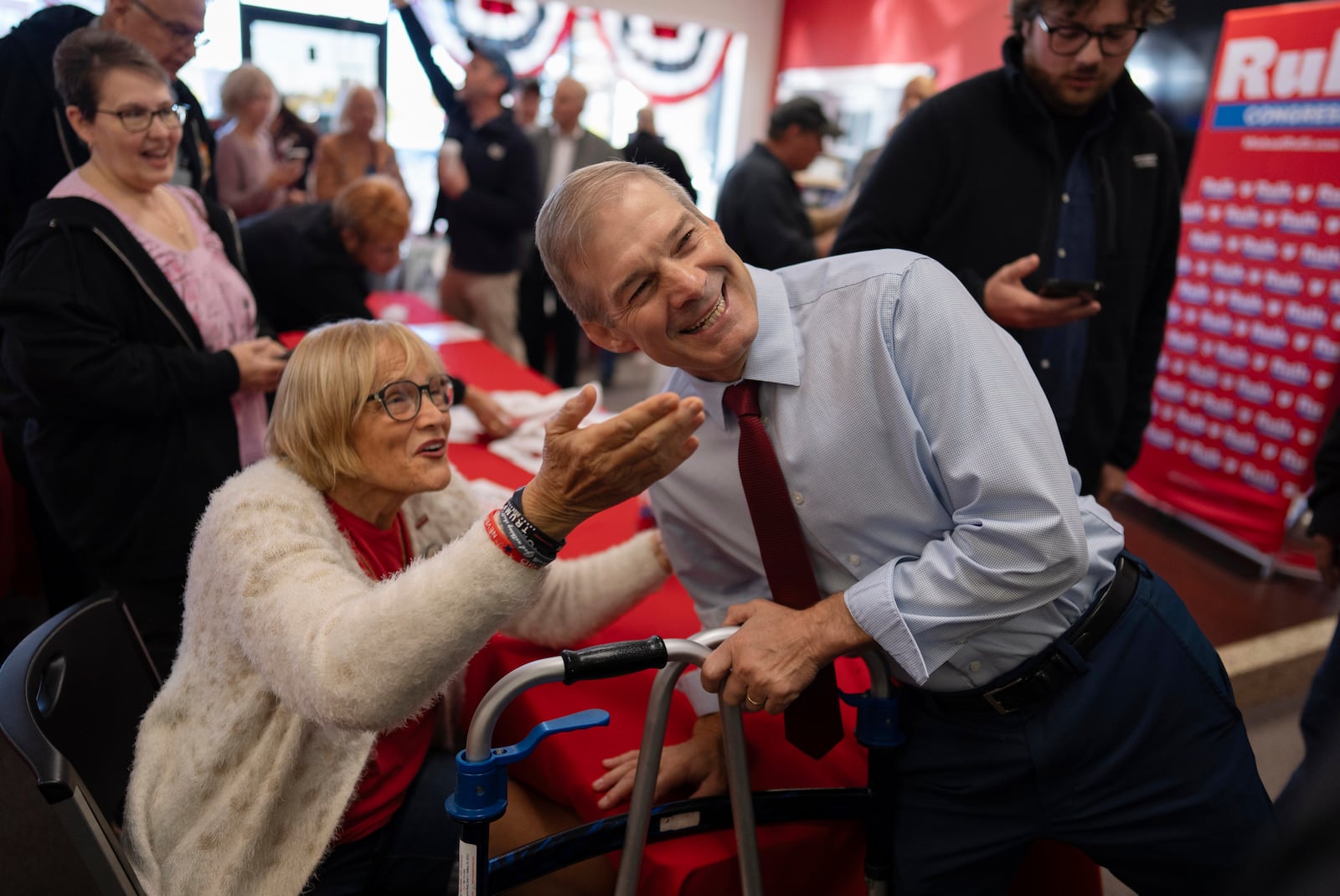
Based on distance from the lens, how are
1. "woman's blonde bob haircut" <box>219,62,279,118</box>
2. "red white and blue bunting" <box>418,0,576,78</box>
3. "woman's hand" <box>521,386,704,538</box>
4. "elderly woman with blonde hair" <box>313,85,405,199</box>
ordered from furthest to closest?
"red white and blue bunting" <box>418,0,576,78</box>
"elderly woman with blonde hair" <box>313,85,405,199</box>
"woman's blonde bob haircut" <box>219,62,279,118</box>
"woman's hand" <box>521,386,704,538</box>

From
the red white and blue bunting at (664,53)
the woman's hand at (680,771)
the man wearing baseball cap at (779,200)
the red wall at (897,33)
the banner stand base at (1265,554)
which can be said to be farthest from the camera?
the red white and blue bunting at (664,53)

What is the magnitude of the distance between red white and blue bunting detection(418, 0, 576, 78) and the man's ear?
7.97 metres

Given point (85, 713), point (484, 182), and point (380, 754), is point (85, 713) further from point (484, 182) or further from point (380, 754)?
point (484, 182)

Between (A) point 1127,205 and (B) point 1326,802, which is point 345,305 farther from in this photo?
(B) point 1326,802

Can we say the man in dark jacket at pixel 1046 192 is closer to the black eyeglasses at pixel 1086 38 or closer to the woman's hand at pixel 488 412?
the black eyeglasses at pixel 1086 38

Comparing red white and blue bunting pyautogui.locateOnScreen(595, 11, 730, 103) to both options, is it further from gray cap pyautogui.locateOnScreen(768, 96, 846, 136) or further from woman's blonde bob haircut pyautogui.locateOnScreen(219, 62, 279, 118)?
gray cap pyautogui.locateOnScreen(768, 96, 846, 136)

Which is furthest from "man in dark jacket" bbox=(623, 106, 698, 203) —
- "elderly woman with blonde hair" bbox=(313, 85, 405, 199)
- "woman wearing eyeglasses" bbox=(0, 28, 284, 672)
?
"elderly woman with blonde hair" bbox=(313, 85, 405, 199)

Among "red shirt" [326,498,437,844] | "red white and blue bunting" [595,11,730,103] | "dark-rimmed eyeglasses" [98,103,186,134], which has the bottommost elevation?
"red shirt" [326,498,437,844]

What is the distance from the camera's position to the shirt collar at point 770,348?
1.18 m

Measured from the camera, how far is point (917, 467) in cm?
110

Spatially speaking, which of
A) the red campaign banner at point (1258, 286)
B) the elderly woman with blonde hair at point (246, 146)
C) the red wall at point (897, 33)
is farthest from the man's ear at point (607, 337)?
the red wall at point (897, 33)

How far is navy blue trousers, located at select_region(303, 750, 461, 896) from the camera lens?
1361 millimetres

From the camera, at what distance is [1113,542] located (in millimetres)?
1214

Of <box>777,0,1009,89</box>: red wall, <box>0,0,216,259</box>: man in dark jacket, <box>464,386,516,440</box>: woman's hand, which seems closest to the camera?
<box>0,0,216,259</box>: man in dark jacket
